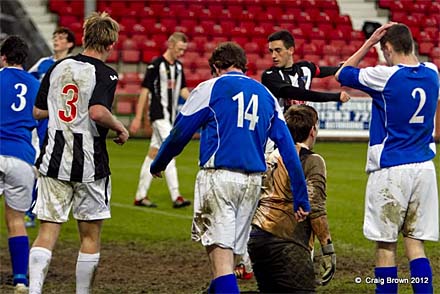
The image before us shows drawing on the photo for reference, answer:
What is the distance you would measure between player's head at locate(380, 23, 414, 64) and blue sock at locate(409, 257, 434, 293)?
150cm

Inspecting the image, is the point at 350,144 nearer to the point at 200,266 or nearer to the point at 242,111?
the point at 200,266

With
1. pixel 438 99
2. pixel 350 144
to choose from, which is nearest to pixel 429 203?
pixel 438 99

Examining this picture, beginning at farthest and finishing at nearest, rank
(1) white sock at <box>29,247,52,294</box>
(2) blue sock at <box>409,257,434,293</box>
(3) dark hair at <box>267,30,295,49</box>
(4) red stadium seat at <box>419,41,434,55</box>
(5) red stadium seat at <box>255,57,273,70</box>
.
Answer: (4) red stadium seat at <box>419,41,434,55</box>, (5) red stadium seat at <box>255,57,273,70</box>, (3) dark hair at <box>267,30,295,49</box>, (1) white sock at <box>29,247,52,294</box>, (2) blue sock at <box>409,257,434,293</box>

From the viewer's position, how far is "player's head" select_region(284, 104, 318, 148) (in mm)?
6703

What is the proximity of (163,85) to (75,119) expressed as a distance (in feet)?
21.5

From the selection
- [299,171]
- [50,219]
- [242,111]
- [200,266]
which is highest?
[242,111]

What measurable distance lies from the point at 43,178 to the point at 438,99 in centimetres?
302

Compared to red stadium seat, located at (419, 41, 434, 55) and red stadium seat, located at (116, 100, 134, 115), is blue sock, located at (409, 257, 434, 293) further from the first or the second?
red stadium seat, located at (419, 41, 434, 55)

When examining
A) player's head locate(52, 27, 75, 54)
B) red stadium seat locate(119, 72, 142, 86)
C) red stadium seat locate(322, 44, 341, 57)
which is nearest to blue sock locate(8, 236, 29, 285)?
player's head locate(52, 27, 75, 54)

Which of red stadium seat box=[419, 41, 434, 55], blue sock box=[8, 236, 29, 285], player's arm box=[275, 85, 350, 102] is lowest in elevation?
blue sock box=[8, 236, 29, 285]

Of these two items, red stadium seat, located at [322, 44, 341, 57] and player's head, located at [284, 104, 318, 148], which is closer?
player's head, located at [284, 104, 318, 148]

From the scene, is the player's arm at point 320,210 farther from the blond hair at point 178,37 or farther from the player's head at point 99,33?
the blond hair at point 178,37

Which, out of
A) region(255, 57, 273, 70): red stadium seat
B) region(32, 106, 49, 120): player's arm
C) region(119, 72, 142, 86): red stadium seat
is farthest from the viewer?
region(255, 57, 273, 70): red stadium seat

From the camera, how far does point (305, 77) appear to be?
886cm
